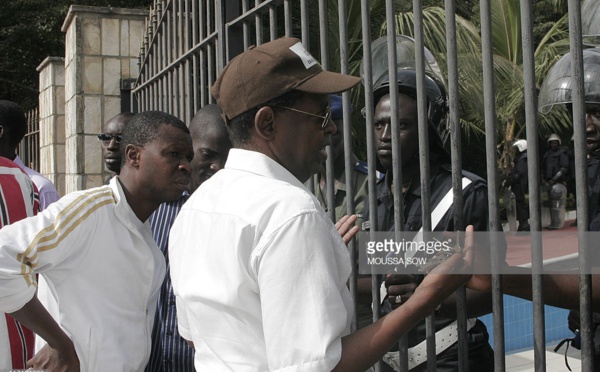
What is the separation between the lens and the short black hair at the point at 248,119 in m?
1.65

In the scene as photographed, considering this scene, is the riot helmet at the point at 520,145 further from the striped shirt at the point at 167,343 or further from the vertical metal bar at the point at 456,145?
the vertical metal bar at the point at 456,145

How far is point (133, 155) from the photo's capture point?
2785 millimetres

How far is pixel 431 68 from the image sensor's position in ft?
9.52

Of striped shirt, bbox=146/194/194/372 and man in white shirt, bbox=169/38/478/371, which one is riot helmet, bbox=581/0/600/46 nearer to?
man in white shirt, bbox=169/38/478/371

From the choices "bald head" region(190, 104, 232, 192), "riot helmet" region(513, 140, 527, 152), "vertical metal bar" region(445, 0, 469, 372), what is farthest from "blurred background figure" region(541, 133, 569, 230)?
"vertical metal bar" region(445, 0, 469, 372)

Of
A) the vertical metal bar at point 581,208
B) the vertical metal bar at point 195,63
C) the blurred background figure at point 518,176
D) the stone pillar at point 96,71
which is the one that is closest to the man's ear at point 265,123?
the vertical metal bar at point 581,208

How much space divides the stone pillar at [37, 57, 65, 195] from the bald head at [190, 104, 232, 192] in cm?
463

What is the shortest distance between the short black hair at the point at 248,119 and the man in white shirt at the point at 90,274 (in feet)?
3.01

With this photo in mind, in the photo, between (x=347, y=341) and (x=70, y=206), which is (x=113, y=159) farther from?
(x=347, y=341)

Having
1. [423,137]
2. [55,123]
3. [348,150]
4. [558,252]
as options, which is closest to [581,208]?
[423,137]

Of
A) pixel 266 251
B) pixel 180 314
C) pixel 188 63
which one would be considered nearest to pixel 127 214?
pixel 180 314

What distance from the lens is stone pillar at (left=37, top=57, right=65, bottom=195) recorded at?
7.40m

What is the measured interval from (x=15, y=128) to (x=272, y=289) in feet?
10.9

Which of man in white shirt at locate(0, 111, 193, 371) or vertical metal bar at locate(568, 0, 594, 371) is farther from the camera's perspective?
man in white shirt at locate(0, 111, 193, 371)
